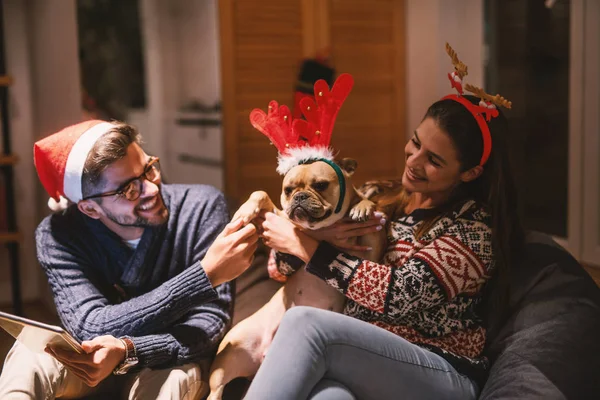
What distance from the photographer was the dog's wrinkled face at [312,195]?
5.38 feet

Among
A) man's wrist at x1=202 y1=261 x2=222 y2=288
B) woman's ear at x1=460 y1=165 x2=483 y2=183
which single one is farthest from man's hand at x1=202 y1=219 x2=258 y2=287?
woman's ear at x1=460 y1=165 x2=483 y2=183

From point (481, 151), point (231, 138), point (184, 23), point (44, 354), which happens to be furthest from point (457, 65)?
point (184, 23)

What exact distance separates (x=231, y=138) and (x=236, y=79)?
1.08 ft

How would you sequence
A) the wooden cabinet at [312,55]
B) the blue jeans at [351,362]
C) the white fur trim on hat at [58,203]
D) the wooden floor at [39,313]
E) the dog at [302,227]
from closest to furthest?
A: the blue jeans at [351,362]
the dog at [302,227]
the white fur trim on hat at [58,203]
the wooden floor at [39,313]
the wooden cabinet at [312,55]

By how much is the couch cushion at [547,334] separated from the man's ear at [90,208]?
1.01 meters

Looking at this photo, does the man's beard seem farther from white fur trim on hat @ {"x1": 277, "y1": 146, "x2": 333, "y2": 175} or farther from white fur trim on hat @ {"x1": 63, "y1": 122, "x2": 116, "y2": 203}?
white fur trim on hat @ {"x1": 277, "y1": 146, "x2": 333, "y2": 175}

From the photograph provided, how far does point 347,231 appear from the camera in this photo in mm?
1710

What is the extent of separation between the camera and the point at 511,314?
72.2 inches

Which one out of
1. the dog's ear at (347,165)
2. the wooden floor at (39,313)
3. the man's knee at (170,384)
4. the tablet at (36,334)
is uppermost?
the dog's ear at (347,165)

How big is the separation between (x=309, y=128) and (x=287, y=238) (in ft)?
0.88

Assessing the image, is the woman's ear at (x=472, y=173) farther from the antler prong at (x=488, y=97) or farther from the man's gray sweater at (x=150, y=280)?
the man's gray sweater at (x=150, y=280)

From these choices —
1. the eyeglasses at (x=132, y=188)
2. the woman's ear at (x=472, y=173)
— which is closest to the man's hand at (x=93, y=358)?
the eyeglasses at (x=132, y=188)

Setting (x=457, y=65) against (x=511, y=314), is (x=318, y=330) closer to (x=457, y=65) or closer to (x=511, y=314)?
(x=511, y=314)

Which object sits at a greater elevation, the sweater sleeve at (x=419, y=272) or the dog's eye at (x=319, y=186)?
the dog's eye at (x=319, y=186)
